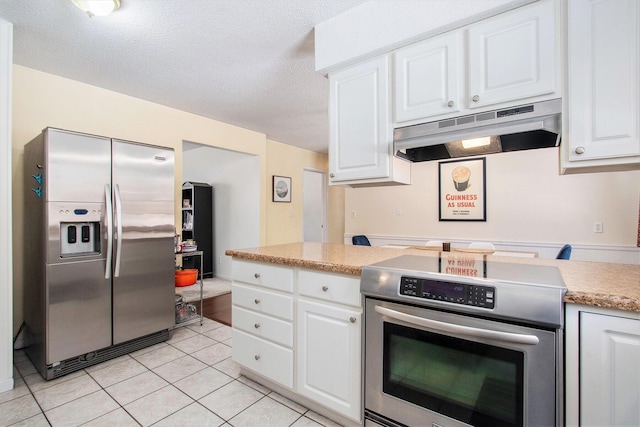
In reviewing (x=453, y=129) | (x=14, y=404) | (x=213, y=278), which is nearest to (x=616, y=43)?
(x=453, y=129)

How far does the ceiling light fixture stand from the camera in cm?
173

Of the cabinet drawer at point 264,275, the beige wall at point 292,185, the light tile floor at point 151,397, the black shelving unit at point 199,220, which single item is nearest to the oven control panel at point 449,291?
the cabinet drawer at point 264,275

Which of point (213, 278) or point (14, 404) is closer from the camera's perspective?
point (14, 404)

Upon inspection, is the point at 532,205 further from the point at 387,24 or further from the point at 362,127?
the point at 387,24

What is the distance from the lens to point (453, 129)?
5.35 ft

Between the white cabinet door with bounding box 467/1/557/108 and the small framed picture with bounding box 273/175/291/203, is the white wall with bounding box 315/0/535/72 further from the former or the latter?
the small framed picture with bounding box 273/175/291/203

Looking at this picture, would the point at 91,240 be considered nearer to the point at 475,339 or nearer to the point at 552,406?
the point at 475,339

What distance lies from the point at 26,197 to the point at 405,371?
3.24m

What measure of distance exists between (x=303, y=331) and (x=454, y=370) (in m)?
0.80

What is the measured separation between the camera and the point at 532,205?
3.56 m

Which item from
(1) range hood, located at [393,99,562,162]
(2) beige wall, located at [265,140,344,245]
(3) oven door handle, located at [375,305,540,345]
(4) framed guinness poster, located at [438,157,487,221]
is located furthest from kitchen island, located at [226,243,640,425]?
(2) beige wall, located at [265,140,344,245]

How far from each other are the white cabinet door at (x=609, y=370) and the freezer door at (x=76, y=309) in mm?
2831

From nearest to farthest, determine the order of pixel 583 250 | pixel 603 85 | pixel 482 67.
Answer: pixel 603 85, pixel 482 67, pixel 583 250

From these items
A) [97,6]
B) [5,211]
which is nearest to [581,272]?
[97,6]
